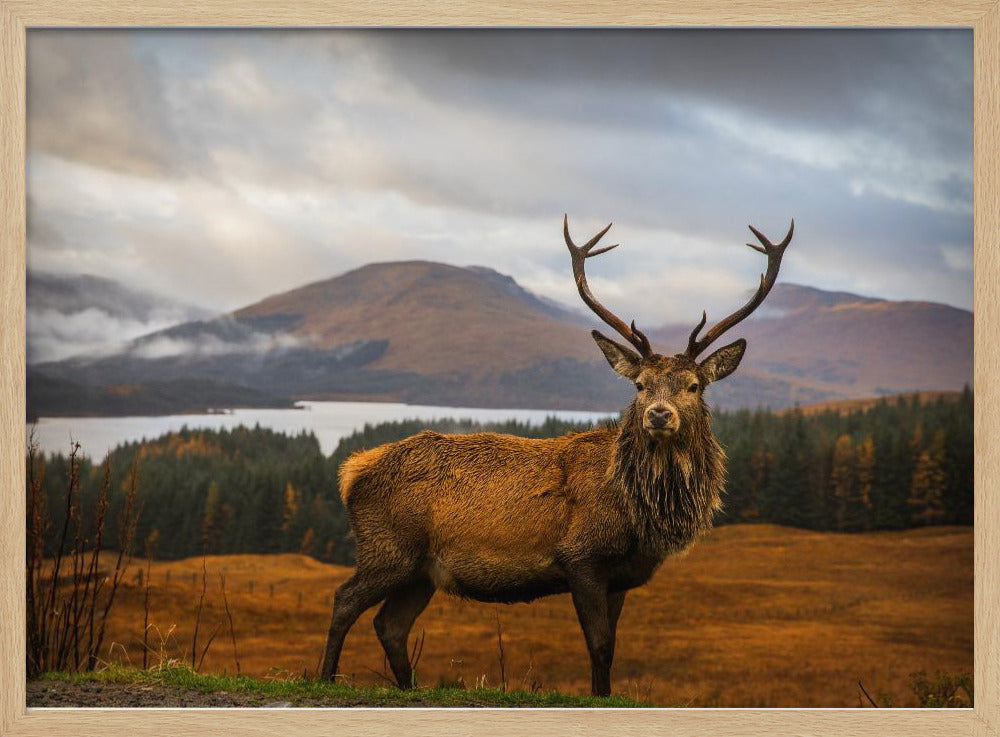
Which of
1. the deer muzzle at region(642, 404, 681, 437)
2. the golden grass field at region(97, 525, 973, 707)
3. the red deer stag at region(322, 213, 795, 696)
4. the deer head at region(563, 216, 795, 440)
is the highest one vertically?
the deer head at region(563, 216, 795, 440)

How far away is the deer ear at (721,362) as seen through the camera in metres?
5.75

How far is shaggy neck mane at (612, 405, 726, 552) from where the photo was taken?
570 centimetres

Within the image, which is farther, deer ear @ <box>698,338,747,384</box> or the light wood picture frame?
deer ear @ <box>698,338,747,384</box>

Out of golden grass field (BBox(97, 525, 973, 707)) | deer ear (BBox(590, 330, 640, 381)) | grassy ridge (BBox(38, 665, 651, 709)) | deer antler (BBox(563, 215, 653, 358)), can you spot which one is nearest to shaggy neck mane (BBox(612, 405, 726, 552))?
deer ear (BBox(590, 330, 640, 381))

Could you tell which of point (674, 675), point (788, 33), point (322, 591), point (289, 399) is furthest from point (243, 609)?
point (788, 33)

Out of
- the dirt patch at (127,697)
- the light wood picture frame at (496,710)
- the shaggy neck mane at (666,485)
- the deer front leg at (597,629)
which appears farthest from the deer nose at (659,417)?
the dirt patch at (127,697)

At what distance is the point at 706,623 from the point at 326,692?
495 cm

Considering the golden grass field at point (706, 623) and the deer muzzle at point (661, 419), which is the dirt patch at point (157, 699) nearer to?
the deer muzzle at point (661, 419)

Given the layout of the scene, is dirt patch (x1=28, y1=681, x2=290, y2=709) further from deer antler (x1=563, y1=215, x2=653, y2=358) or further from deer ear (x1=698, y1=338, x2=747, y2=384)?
deer ear (x1=698, y1=338, x2=747, y2=384)

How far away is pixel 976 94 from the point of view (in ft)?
18.5

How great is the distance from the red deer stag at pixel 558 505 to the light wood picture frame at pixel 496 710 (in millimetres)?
671

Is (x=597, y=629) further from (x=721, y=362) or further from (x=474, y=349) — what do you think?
(x=474, y=349)

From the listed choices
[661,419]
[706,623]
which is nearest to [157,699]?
[661,419]

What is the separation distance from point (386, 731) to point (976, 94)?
4.34 metres
